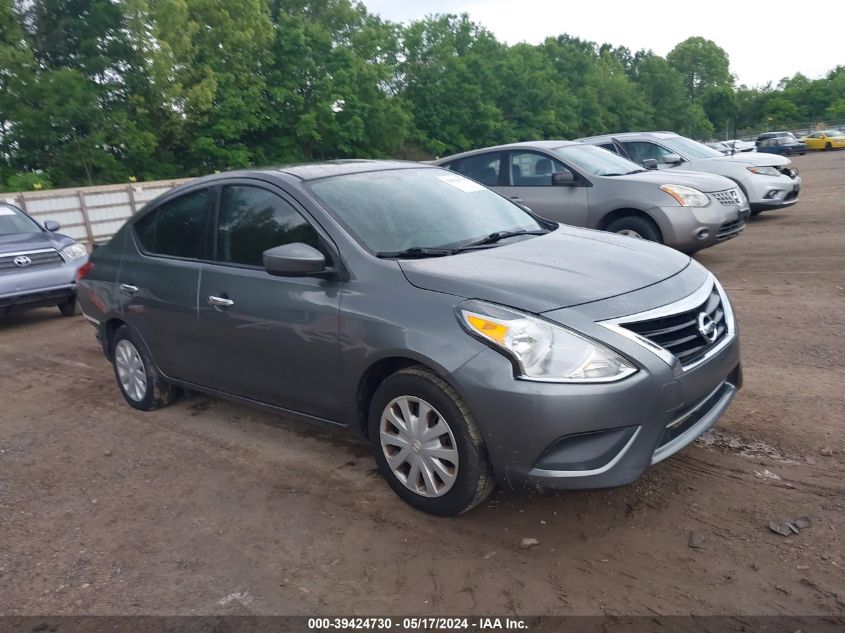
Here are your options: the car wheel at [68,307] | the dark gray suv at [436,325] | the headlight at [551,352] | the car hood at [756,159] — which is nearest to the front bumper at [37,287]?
the car wheel at [68,307]

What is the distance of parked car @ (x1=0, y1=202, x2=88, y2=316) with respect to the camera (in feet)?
29.8

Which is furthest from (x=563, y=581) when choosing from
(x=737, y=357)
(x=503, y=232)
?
(x=503, y=232)

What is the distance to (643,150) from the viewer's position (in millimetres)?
13039

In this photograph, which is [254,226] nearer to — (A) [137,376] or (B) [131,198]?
(A) [137,376]

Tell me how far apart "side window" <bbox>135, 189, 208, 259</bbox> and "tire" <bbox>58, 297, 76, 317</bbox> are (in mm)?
5122

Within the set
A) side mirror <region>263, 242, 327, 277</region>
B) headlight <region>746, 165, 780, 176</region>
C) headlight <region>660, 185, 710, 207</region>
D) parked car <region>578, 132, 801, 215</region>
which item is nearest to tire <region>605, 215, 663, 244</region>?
headlight <region>660, 185, 710, 207</region>

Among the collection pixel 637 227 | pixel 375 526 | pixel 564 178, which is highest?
pixel 564 178

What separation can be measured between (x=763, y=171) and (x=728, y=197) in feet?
14.2

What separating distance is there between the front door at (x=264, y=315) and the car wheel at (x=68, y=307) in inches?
235

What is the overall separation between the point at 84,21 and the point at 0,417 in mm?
34058

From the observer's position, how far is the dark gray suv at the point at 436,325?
3166 mm

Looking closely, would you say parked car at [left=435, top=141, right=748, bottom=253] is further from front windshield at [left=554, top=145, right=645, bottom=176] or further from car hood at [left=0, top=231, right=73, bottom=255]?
car hood at [left=0, top=231, right=73, bottom=255]

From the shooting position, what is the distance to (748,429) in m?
4.34

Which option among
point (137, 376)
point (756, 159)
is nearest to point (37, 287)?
point (137, 376)
